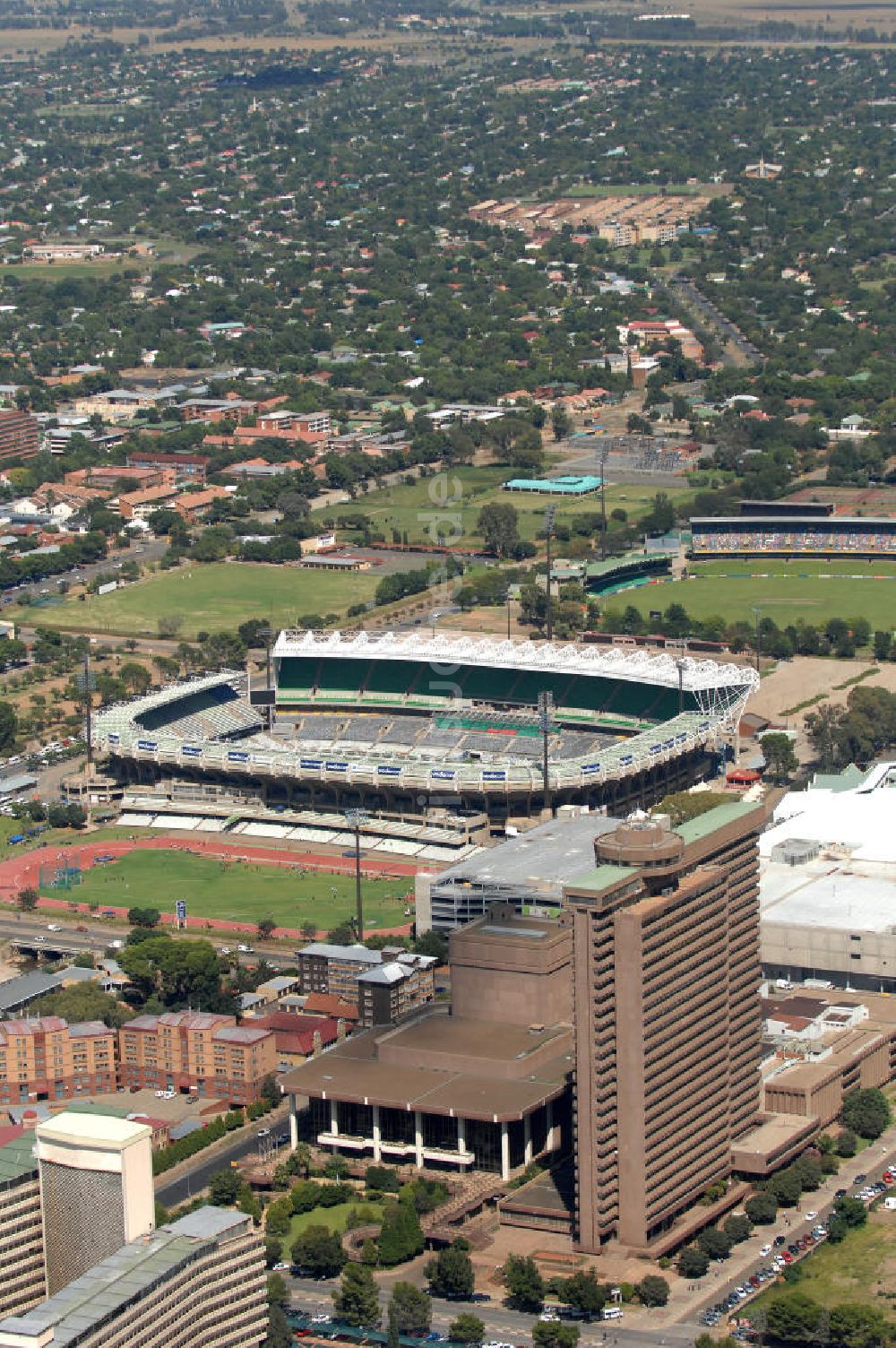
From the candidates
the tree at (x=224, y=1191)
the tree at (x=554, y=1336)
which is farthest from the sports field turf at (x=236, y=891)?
the tree at (x=554, y=1336)

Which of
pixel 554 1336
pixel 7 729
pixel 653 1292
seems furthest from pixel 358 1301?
pixel 7 729

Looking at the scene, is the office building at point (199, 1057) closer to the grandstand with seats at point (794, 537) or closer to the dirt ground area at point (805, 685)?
the dirt ground area at point (805, 685)

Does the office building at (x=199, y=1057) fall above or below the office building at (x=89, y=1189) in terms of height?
below

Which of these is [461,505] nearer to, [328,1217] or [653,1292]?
[328,1217]

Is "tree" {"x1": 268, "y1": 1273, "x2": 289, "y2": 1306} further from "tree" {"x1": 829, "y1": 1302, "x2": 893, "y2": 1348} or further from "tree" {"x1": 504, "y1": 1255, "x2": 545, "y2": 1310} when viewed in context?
"tree" {"x1": 829, "y1": 1302, "x2": 893, "y2": 1348}

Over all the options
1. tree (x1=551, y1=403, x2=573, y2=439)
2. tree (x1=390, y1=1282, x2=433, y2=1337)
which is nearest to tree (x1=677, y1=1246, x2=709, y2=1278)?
tree (x1=390, y1=1282, x2=433, y2=1337)
